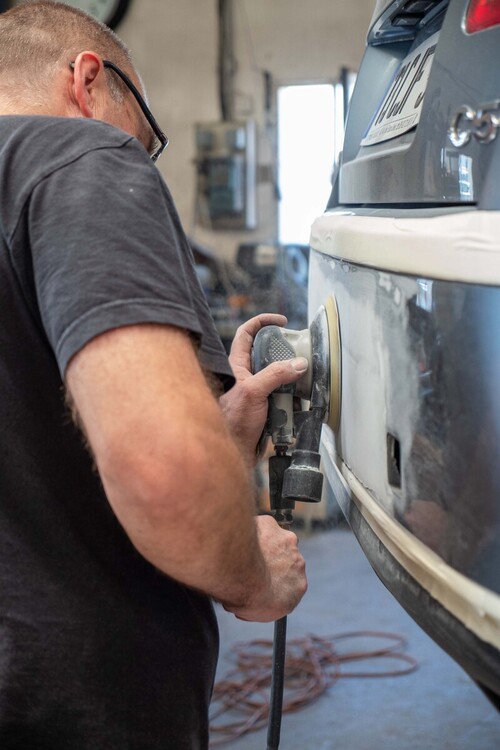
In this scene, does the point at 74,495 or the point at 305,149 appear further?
the point at 305,149

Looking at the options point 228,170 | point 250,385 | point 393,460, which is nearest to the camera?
point 393,460

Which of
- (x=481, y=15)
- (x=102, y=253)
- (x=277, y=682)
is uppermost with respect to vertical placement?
(x=481, y=15)

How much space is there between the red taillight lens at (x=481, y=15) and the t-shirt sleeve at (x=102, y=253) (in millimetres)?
340

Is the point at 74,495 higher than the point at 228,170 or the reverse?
the reverse

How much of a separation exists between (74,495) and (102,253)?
0.31m

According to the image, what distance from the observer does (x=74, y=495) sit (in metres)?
0.95

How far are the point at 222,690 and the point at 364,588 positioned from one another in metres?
1.00

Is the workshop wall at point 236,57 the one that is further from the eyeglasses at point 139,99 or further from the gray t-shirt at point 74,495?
the gray t-shirt at point 74,495

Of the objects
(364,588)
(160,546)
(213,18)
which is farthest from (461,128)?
(213,18)

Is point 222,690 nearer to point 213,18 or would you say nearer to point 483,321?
point 483,321

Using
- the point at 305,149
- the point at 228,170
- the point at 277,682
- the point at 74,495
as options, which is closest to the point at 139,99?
the point at 74,495

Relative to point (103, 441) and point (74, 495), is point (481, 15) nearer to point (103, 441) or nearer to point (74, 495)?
point (103, 441)

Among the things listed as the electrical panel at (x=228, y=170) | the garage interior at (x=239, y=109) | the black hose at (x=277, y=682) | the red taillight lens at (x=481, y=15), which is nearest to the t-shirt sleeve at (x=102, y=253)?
the red taillight lens at (x=481, y=15)

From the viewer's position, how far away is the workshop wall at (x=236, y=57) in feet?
19.9
